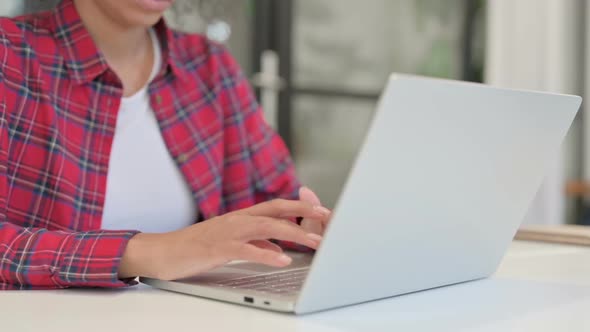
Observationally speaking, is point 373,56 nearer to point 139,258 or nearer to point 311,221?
point 311,221

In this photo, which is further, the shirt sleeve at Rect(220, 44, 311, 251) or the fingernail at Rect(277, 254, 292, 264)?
the shirt sleeve at Rect(220, 44, 311, 251)

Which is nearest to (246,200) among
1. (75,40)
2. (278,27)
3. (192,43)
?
(192,43)

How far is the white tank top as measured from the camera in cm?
139

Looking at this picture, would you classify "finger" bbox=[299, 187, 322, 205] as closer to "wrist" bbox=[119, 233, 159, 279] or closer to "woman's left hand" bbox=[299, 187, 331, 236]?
"woman's left hand" bbox=[299, 187, 331, 236]

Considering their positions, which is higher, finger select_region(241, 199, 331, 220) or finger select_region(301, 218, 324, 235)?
finger select_region(241, 199, 331, 220)

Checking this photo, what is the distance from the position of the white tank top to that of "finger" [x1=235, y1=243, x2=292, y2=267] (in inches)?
24.3

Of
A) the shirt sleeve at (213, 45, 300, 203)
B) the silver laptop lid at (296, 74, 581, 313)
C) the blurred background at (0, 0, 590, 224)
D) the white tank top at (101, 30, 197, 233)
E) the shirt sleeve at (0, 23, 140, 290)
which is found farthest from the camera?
the blurred background at (0, 0, 590, 224)

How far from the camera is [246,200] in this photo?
63.3 inches

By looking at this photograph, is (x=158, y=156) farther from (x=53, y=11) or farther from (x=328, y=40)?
(x=328, y=40)

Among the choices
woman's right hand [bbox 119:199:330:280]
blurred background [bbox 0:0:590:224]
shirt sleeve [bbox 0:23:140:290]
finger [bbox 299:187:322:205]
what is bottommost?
shirt sleeve [bbox 0:23:140:290]

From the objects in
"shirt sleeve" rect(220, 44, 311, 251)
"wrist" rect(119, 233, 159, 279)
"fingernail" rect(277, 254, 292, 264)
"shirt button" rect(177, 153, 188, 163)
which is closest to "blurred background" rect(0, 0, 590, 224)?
"shirt sleeve" rect(220, 44, 311, 251)

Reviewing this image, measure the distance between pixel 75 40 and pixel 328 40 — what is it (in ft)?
6.85

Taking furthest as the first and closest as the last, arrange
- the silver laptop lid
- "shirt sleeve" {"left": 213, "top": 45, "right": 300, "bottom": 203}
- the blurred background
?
the blurred background, "shirt sleeve" {"left": 213, "top": 45, "right": 300, "bottom": 203}, the silver laptop lid

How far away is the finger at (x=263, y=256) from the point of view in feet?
2.59
